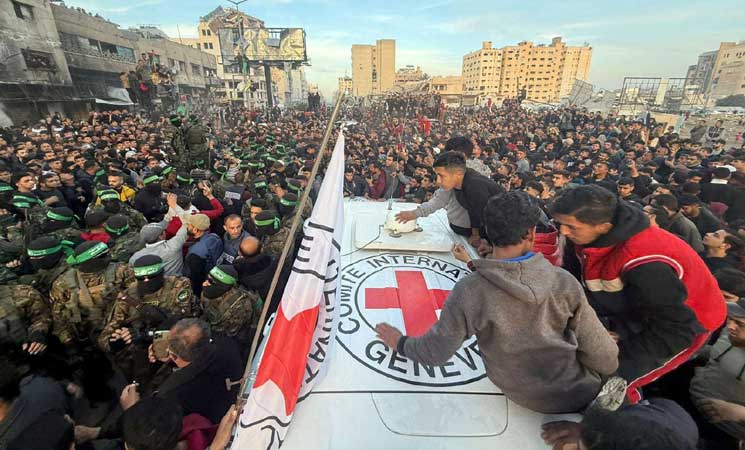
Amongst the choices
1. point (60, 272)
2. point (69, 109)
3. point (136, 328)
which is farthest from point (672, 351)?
point (69, 109)

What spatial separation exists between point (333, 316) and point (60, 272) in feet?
9.31

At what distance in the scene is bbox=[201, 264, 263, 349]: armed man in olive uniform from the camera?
2.60 meters

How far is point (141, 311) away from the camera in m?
2.57

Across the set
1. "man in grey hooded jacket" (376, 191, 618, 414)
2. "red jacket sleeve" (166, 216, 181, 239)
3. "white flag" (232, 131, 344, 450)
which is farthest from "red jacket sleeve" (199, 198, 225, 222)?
"man in grey hooded jacket" (376, 191, 618, 414)

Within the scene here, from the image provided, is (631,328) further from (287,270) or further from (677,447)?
(287,270)

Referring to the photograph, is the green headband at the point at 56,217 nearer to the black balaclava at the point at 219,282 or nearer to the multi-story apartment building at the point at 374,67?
the black balaclava at the point at 219,282

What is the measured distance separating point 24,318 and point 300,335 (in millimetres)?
2708

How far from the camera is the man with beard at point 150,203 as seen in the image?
464cm

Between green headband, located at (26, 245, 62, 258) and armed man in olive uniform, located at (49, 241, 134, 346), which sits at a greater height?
green headband, located at (26, 245, 62, 258)

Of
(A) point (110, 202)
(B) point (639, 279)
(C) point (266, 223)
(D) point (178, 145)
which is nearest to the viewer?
(B) point (639, 279)

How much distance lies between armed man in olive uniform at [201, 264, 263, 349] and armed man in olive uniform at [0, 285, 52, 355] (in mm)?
1253

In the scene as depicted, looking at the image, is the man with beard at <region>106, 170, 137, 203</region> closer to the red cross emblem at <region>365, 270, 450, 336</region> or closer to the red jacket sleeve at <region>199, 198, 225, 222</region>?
the red jacket sleeve at <region>199, 198, 225, 222</region>

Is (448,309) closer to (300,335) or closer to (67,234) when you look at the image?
(300,335)

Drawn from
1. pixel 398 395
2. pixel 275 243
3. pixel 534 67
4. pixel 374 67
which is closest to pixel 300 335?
pixel 398 395
